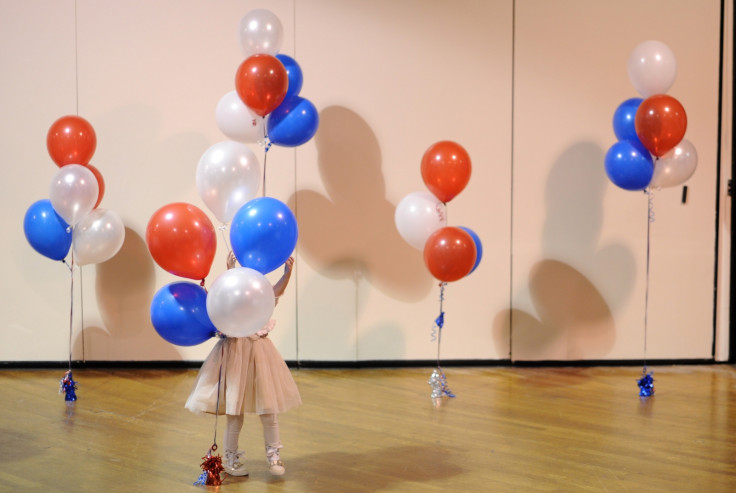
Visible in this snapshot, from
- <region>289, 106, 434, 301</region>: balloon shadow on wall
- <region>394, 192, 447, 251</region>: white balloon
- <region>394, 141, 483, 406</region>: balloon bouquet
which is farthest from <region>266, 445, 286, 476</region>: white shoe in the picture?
<region>289, 106, 434, 301</region>: balloon shadow on wall

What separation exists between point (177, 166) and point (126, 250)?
0.71 metres

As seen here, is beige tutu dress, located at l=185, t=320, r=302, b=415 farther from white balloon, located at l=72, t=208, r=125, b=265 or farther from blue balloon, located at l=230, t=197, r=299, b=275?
white balloon, located at l=72, t=208, r=125, b=265

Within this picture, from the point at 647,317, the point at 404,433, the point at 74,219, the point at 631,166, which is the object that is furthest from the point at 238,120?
the point at 647,317

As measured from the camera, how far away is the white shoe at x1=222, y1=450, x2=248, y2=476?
347 centimetres

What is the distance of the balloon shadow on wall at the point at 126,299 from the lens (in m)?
5.62

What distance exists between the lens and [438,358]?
208 inches

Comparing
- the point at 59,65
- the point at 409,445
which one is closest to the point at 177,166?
the point at 59,65

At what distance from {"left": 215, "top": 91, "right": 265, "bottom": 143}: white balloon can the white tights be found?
187 centimetres

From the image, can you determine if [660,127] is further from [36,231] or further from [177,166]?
[36,231]

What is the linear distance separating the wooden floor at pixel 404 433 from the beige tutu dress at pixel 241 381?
34 cm

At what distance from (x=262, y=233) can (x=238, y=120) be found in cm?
173

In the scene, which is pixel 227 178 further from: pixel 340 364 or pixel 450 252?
pixel 340 364

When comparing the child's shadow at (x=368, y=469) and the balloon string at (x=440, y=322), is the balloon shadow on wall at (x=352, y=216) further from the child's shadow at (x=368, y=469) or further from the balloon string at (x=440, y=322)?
the child's shadow at (x=368, y=469)

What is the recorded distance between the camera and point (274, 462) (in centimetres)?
348
